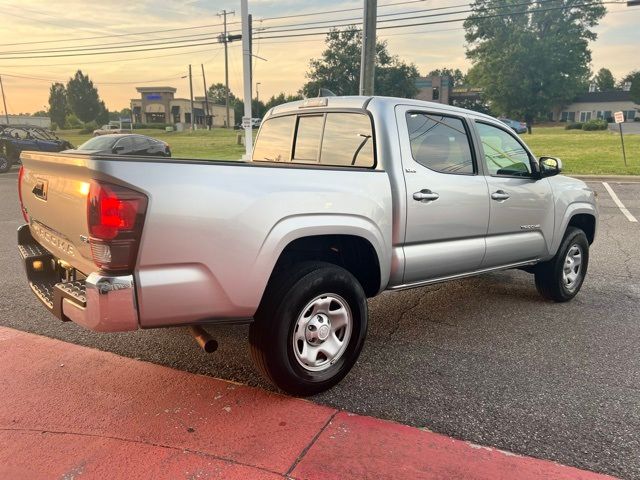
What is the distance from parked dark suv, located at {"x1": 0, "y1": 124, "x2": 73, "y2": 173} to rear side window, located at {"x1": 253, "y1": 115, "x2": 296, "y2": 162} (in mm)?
17519

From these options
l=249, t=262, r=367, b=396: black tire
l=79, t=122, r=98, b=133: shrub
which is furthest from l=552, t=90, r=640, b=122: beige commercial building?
l=249, t=262, r=367, b=396: black tire

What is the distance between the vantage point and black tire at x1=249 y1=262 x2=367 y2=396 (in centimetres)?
289

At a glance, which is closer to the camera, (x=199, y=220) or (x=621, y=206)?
(x=199, y=220)

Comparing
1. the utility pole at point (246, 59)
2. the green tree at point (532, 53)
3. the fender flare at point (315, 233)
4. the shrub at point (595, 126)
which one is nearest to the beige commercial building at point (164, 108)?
the green tree at point (532, 53)

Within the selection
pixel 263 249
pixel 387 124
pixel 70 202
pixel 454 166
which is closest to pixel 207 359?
pixel 263 249

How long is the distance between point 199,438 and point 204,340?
52 centimetres

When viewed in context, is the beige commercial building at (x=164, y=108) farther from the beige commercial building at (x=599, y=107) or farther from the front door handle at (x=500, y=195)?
the front door handle at (x=500, y=195)

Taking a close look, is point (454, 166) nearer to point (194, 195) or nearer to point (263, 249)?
point (263, 249)

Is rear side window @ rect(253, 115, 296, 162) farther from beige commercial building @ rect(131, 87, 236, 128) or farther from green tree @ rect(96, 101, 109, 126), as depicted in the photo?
green tree @ rect(96, 101, 109, 126)

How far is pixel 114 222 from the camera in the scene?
2348 millimetres

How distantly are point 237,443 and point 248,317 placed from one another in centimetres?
67

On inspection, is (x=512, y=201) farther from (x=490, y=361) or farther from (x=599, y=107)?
(x=599, y=107)

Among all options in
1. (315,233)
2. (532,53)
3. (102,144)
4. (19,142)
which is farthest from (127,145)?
(532,53)

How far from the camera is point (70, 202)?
2.63 meters
